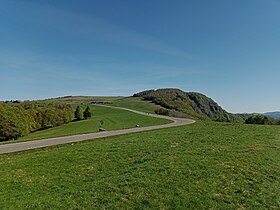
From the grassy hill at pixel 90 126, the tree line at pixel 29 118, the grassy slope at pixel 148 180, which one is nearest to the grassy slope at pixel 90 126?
the grassy hill at pixel 90 126

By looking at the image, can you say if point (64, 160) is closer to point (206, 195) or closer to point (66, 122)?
point (206, 195)

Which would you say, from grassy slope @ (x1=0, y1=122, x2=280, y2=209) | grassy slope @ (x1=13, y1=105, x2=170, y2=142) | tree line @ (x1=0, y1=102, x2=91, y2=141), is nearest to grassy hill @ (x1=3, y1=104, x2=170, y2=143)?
grassy slope @ (x1=13, y1=105, x2=170, y2=142)

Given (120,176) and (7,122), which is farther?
(7,122)

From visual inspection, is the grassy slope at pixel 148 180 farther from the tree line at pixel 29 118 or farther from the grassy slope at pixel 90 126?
the tree line at pixel 29 118

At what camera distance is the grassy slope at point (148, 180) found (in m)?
10.3

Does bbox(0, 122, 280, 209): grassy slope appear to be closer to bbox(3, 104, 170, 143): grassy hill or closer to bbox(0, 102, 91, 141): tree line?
bbox(3, 104, 170, 143): grassy hill

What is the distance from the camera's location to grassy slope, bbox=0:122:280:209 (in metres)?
10.3

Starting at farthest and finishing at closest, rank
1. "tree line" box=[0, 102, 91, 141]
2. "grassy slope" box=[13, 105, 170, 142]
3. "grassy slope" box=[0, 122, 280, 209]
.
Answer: "tree line" box=[0, 102, 91, 141]
"grassy slope" box=[13, 105, 170, 142]
"grassy slope" box=[0, 122, 280, 209]

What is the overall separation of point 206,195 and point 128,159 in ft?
20.9

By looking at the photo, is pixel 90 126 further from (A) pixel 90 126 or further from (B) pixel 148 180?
(B) pixel 148 180

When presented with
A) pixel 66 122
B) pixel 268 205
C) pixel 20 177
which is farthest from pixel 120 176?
pixel 66 122

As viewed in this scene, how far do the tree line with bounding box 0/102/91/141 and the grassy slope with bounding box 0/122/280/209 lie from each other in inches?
2236

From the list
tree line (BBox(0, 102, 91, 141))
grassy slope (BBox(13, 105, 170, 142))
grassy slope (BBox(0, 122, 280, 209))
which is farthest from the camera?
tree line (BBox(0, 102, 91, 141))

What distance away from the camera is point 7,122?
226 feet
